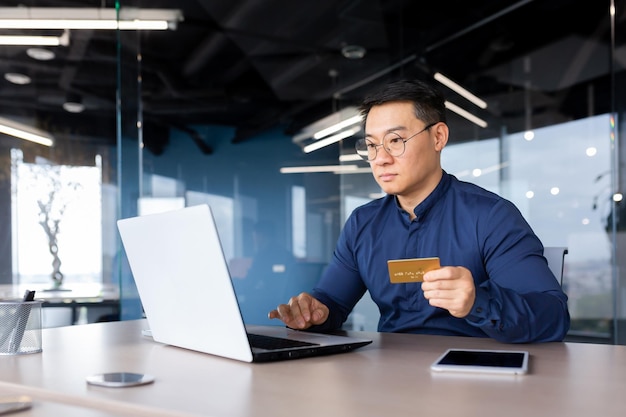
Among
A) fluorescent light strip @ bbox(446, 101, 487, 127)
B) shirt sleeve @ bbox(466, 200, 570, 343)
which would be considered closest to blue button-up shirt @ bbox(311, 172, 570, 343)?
shirt sleeve @ bbox(466, 200, 570, 343)

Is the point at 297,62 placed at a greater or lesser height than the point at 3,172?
greater

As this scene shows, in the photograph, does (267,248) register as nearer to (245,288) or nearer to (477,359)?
(245,288)

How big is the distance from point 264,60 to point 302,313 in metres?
2.95

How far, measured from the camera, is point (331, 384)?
3.72ft

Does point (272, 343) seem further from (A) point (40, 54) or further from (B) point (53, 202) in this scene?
(A) point (40, 54)

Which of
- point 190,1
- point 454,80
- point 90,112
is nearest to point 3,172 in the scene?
point 90,112

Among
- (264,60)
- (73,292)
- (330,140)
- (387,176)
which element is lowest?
(73,292)

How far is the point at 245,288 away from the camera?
4.50 meters

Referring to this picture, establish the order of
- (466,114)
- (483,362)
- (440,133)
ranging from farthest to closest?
(466,114)
(440,133)
(483,362)

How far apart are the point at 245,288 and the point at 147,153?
1120 millimetres

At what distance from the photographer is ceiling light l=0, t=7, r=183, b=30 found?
446 cm

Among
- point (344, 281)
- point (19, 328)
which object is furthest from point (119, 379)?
point (344, 281)

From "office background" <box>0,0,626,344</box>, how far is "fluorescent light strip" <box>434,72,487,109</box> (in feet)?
0.10

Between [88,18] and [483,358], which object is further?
[88,18]
